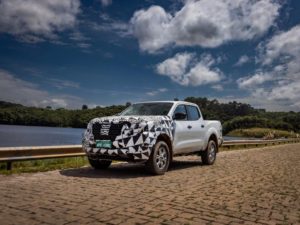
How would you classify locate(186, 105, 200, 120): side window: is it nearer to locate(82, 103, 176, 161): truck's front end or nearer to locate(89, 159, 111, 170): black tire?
locate(82, 103, 176, 161): truck's front end

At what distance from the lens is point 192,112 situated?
35.7ft

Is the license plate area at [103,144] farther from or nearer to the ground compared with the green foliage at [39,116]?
nearer to the ground

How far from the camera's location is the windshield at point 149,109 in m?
9.58

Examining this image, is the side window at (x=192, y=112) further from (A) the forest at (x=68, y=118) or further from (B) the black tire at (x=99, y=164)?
(A) the forest at (x=68, y=118)

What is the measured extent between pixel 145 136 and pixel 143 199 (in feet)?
8.57

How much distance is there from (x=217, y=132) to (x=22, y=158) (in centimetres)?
641

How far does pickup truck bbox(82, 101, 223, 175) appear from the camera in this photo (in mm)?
8141

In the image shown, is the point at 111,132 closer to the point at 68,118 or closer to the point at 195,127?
the point at 195,127

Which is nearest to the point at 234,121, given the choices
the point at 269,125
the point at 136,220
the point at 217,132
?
the point at 269,125

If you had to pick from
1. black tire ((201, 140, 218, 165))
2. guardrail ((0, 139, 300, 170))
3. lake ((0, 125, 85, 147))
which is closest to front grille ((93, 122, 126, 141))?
guardrail ((0, 139, 300, 170))

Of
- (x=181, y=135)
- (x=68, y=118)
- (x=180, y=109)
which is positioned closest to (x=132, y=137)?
(x=181, y=135)

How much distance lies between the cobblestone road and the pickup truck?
0.50 meters

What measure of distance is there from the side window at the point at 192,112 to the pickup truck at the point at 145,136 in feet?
0.41

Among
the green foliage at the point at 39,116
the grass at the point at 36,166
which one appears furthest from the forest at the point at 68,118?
the grass at the point at 36,166
